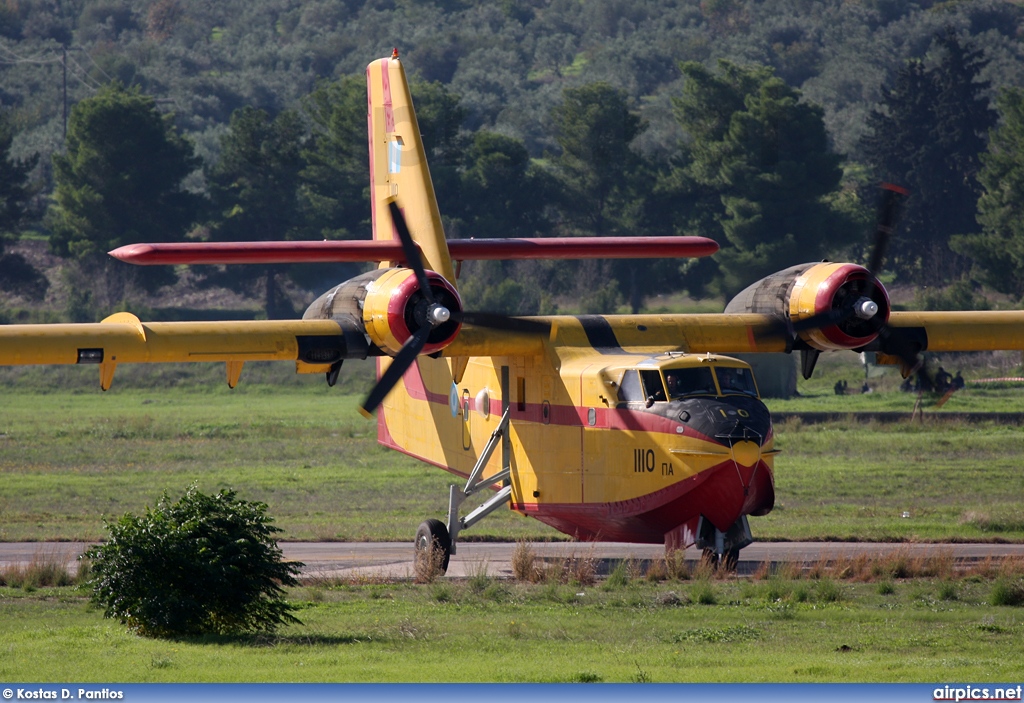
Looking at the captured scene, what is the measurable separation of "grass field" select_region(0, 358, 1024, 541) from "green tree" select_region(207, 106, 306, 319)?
21291 millimetres

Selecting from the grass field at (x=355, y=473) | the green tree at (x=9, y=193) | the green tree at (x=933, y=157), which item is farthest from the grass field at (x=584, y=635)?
the green tree at (x=933, y=157)

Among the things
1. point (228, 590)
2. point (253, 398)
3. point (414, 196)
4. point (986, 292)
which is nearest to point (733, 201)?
point (986, 292)

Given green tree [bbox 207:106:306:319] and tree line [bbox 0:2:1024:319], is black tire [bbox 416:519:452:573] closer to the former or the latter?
tree line [bbox 0:2:1024:319]

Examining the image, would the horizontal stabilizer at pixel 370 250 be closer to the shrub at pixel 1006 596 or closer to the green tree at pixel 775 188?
the shrub at pixel 1006 596

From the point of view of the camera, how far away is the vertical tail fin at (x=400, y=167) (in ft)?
81.4

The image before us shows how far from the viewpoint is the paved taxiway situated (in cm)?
2247

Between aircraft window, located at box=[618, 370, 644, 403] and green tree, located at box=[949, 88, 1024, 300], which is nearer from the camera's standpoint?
aircraft window, located at box=[618, 370, 644, 403]

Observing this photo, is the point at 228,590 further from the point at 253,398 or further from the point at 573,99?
the point at 573,99

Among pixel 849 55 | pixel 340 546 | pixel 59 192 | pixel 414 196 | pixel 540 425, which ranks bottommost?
pixel 340 546

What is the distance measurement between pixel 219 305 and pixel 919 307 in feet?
137

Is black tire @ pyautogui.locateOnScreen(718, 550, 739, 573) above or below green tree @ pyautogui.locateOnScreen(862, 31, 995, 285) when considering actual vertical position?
below

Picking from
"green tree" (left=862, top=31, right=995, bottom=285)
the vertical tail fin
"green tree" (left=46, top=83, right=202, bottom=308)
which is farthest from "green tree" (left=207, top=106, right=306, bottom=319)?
the vertical tail fin

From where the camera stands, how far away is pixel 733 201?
71125 mm

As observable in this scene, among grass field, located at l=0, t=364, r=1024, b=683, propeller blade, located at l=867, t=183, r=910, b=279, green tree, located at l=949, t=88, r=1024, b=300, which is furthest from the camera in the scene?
green tree, located at l=949, t=88, r=1024, b=300
